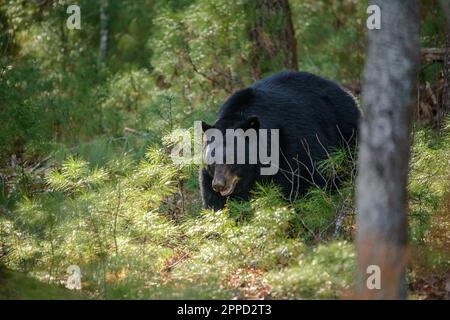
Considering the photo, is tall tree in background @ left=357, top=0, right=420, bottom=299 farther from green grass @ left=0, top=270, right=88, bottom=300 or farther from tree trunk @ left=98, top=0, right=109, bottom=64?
tree trunk @ left=98, top=0, right=109, bottom=64

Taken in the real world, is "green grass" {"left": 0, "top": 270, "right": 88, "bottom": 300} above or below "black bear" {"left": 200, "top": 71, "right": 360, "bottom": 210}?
below

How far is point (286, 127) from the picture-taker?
8.25m

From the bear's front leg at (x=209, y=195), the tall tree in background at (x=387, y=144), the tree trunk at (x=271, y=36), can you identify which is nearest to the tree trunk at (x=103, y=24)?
the tree trunk at (x=271, y=36)

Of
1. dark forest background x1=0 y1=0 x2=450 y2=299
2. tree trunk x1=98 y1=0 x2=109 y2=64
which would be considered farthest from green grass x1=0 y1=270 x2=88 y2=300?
tree trunk x1=98 y1=0 x2=109 y2=64

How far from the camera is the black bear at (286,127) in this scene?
7762 mm

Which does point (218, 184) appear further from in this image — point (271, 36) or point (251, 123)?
point (271, 36)

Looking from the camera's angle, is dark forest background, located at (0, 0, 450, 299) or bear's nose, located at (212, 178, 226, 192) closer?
dark forest background, located at (0, 0, 450, 299)

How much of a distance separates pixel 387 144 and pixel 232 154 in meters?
3.04

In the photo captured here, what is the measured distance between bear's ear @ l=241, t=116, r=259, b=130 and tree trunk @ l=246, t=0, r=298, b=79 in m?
4.88

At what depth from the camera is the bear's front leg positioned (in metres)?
7.91

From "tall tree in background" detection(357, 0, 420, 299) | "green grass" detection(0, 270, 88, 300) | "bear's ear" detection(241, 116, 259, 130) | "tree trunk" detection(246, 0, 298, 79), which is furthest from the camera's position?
"tree trunk" detection(246, 0, 298, 79)

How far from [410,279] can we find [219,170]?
251cm

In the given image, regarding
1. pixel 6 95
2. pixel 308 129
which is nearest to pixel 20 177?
pixel 6 95

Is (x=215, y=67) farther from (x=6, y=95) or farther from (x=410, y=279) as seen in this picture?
(x=410, y=279)
